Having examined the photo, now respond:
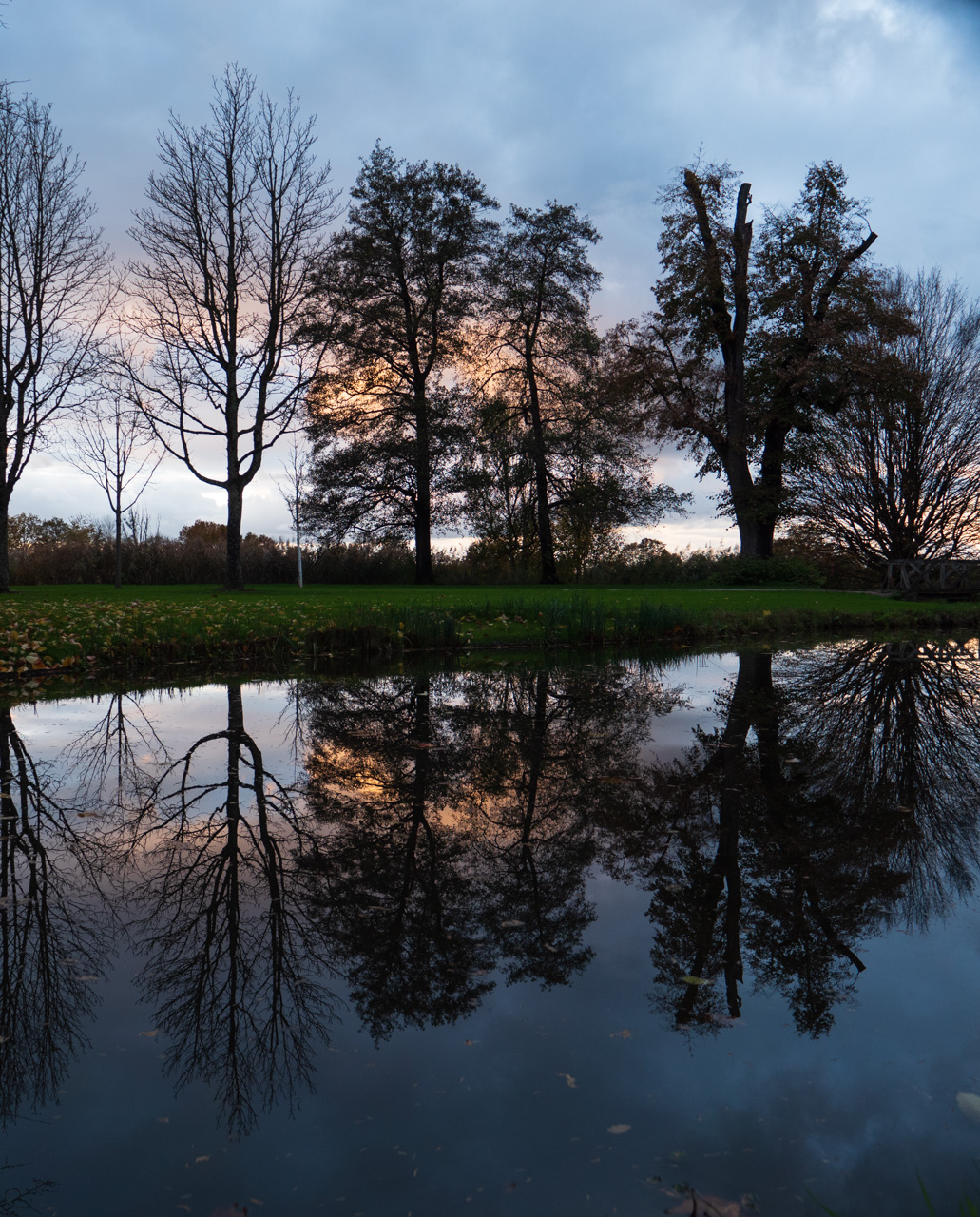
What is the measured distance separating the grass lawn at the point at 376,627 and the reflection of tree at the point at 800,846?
5.73 m

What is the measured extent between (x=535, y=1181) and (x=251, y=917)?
1.64 metres

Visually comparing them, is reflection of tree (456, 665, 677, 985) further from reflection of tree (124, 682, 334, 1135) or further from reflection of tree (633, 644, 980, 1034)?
reflection of tree (124, 682, 334, 1135)

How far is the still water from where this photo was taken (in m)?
1.79

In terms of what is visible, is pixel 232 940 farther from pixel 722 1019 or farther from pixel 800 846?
pixel 800 846

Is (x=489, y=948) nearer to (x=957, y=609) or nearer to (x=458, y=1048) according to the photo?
(x=458, y=1048)

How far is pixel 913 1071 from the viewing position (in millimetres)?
2102

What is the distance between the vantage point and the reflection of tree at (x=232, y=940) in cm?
220

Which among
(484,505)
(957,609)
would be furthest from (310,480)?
(957,609)

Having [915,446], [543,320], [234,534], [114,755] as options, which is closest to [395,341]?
[543,320]

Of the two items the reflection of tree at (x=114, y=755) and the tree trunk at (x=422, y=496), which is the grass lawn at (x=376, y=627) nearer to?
the reflection of tree at (x=114, y=755)

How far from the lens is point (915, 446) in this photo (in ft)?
82.2

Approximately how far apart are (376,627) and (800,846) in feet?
28.0

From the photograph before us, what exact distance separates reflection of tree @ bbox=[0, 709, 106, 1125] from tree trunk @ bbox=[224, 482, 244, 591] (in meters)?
18.7

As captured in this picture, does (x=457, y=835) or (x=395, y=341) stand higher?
(x=395, y=341)
